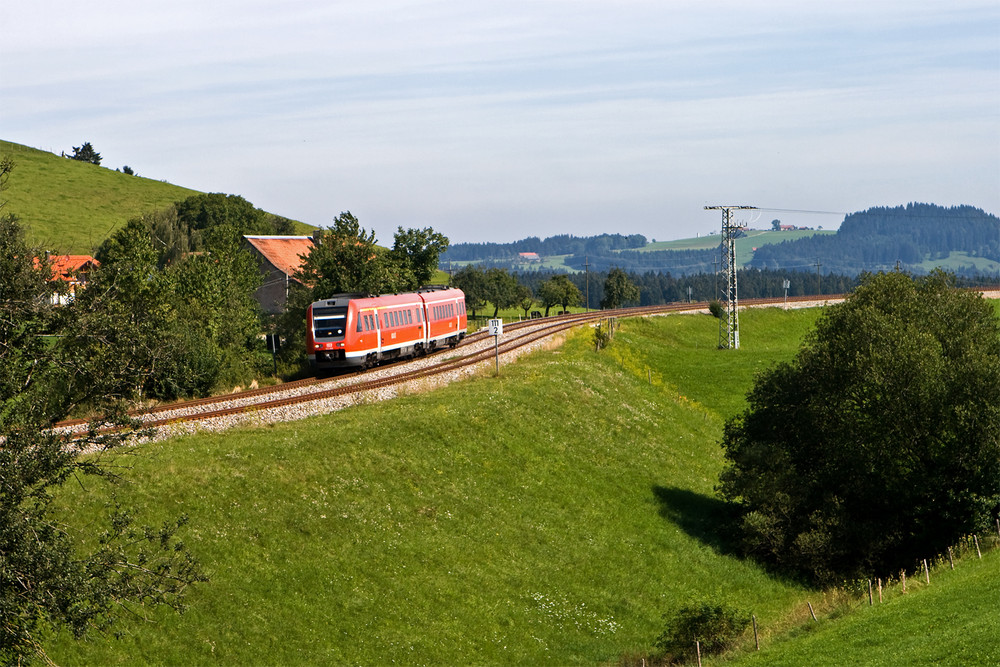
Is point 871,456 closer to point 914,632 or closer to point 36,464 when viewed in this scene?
point 914,632

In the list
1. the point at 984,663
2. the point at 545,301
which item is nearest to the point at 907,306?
the point at 984,663

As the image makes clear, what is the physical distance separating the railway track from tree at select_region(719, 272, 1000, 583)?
14.4 meters

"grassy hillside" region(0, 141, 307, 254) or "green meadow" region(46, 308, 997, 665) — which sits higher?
"grassy hillside" region(0, 141, 307, 254)

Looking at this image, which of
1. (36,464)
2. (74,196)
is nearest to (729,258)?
(36,464)

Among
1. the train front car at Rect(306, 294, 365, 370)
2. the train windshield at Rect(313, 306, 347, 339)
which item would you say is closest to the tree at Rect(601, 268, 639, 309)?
the train front car at Rect(306, 294, 365, 370)

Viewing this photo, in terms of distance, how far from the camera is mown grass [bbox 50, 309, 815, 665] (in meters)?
23.4

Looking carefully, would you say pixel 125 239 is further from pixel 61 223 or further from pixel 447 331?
pixel 61 223

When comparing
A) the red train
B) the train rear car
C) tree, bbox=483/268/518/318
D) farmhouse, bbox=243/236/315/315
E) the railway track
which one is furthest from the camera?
tree, bbox=483/268/518/318

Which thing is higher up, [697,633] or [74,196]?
[74,196]

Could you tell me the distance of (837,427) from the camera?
3969 cm

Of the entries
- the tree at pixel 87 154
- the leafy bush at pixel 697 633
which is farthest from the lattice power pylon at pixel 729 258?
the tree at pixel 87 154

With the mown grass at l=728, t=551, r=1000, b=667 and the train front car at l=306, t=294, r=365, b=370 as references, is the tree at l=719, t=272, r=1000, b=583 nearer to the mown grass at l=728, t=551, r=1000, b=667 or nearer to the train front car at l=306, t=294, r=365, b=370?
the mown grass at l=728, t=551, r=1000, b=667

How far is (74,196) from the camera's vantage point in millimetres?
138375

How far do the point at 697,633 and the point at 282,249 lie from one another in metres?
84.3
